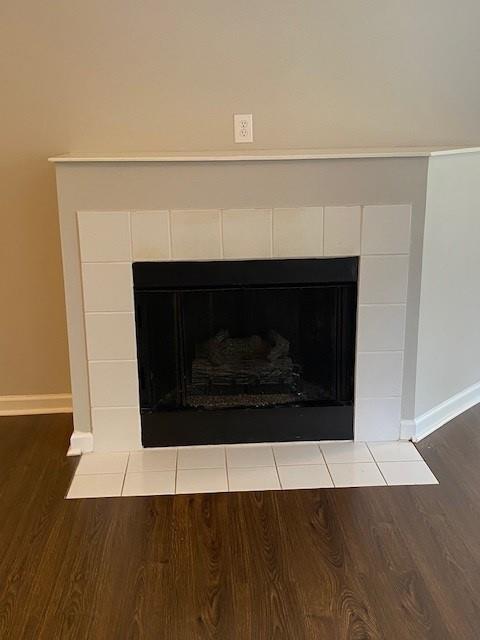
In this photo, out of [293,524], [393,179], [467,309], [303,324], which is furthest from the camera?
[467,309]

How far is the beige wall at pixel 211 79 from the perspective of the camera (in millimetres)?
2645

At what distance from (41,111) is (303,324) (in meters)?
1.31

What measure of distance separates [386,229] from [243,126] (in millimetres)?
719

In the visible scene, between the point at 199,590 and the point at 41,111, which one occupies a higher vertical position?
the point at 41,111

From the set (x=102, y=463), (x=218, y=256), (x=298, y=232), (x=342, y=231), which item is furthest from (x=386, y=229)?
(x=102, y=463)

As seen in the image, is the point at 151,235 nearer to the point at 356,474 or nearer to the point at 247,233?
the point at 247,233

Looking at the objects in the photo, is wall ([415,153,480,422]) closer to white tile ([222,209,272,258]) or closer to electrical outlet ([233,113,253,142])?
white tile ([222,209,272,258])

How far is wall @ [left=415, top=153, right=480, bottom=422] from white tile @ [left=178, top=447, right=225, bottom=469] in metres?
0.80

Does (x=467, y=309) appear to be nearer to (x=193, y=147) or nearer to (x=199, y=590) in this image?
(x=193, y=147)

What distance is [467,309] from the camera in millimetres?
2893

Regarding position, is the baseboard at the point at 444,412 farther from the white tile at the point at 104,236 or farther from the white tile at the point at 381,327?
the white tile at the point at 104,236

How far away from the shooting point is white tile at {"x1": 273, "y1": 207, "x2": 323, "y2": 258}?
2488mm

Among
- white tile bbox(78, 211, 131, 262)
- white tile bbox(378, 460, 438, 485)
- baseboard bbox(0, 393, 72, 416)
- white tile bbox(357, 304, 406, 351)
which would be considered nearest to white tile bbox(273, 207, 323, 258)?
white tile bbox(357, 304, 406, 351)

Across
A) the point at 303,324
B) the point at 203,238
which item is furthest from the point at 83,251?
the point at 303,324
